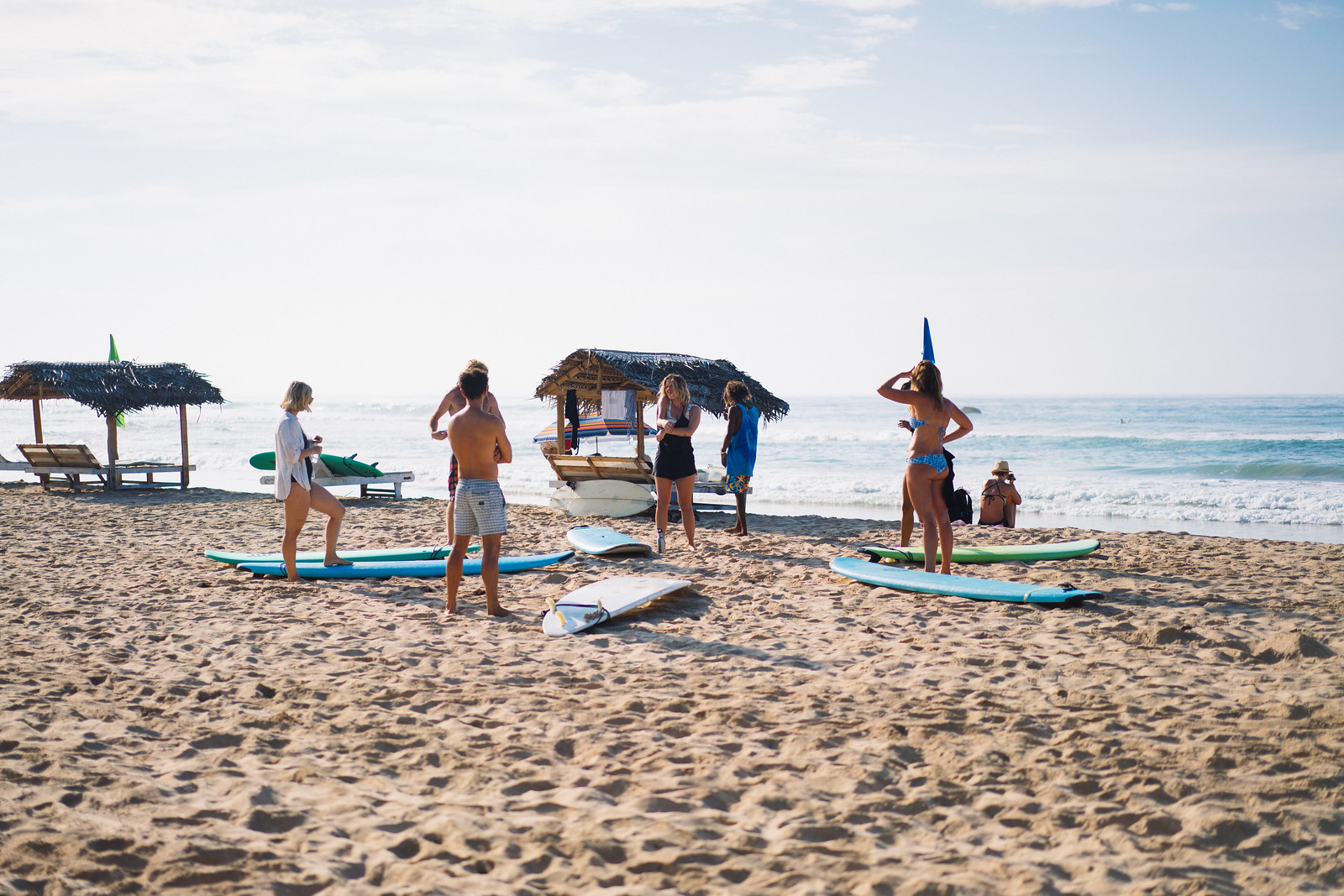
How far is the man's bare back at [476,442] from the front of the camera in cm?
517

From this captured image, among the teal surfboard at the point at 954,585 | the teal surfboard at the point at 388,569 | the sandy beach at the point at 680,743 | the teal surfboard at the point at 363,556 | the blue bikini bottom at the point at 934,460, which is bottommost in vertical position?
the sandy beach at the point at 680,743

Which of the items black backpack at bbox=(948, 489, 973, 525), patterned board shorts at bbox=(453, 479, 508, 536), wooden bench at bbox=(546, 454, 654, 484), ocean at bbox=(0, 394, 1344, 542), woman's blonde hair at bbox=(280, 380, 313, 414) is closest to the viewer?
patterned board shorts at bbox=(453, 479, 508, 536)

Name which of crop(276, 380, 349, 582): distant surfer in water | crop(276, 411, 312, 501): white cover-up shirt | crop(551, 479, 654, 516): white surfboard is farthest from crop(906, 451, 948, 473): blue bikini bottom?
crop(551, 479, 654, 516): white surfboard

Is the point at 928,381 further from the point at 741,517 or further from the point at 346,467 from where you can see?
the point at 346,467

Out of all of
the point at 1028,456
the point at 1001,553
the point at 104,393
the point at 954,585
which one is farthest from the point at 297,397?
the point at 1028,456

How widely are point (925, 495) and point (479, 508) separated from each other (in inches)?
116

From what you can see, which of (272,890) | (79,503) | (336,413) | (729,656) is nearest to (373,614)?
(729,656)

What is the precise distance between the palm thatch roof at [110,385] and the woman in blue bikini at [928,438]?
12293 millimetres

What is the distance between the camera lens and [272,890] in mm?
2426

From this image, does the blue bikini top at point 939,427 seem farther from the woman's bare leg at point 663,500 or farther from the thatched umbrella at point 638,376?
the thatched umbrella at point 638,376

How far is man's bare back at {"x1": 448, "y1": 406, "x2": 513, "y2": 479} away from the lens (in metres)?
5.17

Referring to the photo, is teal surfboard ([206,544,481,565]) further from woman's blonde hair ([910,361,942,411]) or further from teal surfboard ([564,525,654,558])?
woman's blonde hair ([910,361,942,411])

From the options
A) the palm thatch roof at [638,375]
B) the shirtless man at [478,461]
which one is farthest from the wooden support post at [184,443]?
the shirtless man at [478,461]

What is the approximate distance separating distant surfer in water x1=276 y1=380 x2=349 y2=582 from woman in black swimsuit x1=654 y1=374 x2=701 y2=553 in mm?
2579
